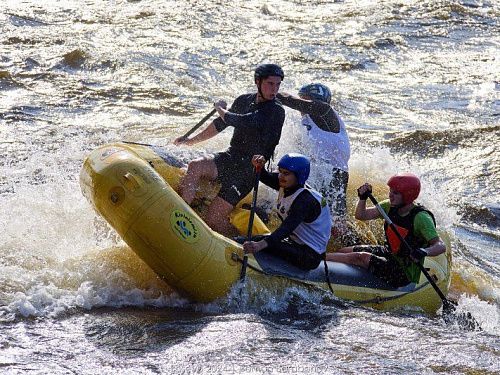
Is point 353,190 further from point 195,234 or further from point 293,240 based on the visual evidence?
point 195,234

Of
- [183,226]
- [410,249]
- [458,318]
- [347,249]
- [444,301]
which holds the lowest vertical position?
[458,318]

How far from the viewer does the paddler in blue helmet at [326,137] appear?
9.45 m

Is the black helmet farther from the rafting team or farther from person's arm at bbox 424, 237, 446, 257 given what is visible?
person's arm at bbox 424, 237, 446, 257

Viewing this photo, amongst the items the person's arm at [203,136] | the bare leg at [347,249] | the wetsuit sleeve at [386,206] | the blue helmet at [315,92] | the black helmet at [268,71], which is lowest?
the bare leg at [347,249]

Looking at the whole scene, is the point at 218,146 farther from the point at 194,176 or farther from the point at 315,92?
the point at 194,176

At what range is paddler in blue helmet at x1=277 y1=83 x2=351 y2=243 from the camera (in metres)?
9.45

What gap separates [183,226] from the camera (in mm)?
7160

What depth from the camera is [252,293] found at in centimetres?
740

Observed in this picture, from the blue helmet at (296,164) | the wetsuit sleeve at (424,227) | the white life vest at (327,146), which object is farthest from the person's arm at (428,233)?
the white life vest at (327,146)

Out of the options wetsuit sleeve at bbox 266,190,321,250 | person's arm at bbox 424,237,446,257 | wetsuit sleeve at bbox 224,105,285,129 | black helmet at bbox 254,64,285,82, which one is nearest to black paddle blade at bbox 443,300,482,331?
person's arm at bbox 424,237,446,257

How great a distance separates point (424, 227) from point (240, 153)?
1.74m

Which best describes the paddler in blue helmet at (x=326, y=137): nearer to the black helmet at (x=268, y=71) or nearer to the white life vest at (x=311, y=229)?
the black helmet at (x=268, y=71)

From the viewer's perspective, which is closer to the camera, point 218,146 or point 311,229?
point 311,229

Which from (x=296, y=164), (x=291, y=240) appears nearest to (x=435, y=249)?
(x=291, y=240)
